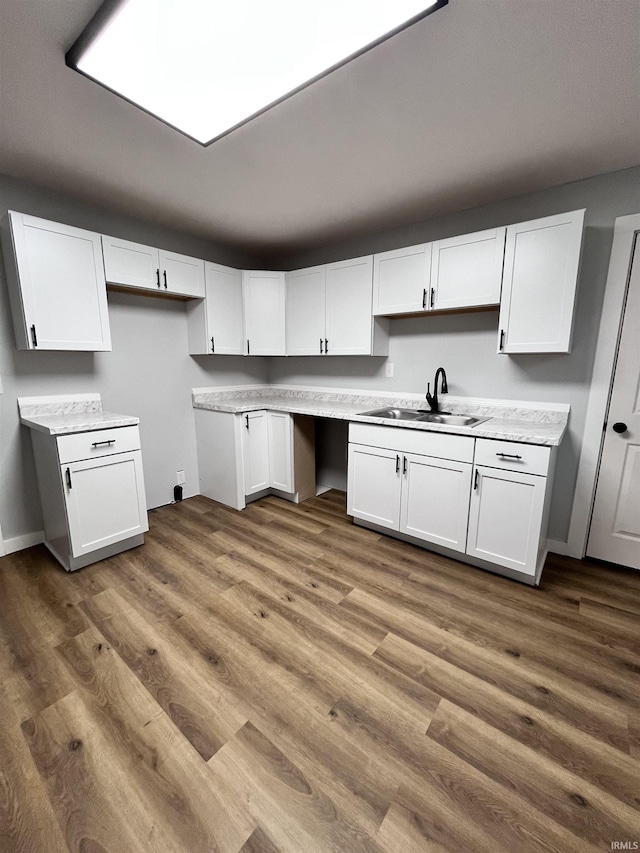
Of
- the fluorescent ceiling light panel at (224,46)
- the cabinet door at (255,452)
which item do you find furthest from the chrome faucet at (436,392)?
the fluorescent ceiling light panel at (224,46)

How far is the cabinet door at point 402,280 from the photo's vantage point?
260 centimetres

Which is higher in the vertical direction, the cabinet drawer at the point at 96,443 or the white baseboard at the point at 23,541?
the cabinet drawer at the point at 96,443

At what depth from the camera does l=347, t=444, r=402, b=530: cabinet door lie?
259 centimetres

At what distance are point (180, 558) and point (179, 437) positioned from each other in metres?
1.31

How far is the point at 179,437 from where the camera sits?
3375 mm

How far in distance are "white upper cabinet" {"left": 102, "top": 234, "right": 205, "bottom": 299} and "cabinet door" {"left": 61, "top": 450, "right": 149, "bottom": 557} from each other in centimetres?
133

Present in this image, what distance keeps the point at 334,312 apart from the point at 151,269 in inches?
60.8

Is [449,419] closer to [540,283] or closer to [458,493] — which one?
[458,493]

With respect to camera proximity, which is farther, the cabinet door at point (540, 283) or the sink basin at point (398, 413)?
the sink basin at point (398, 413)

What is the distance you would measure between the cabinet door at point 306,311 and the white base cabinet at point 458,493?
1.11 m

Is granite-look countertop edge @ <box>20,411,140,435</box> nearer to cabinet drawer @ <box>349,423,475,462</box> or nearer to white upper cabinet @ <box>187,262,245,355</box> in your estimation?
white upper cabinet @ <box>187,262,245,355</box>

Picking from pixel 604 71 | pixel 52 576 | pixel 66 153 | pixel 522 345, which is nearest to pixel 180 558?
pixel 52 576

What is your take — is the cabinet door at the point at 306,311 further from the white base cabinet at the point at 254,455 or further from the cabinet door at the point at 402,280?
the white base cabinet at the point at 254,455

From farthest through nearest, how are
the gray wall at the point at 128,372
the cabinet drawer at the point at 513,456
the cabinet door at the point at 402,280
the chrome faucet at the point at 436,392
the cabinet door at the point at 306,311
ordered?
the cabinet door at the point at 306,311, the chrome faucet at the point at 436,392, the cabinet door at the point at 402,280, the gray wall at the point at 128,372, the cabinet drawer at the point at 513,456
